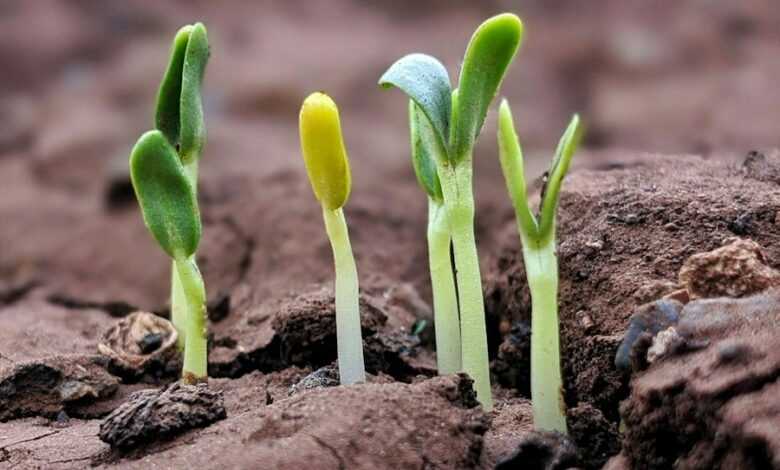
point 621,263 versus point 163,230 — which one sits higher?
point 163,230

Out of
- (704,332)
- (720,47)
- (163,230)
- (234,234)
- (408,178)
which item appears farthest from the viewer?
(720,47)

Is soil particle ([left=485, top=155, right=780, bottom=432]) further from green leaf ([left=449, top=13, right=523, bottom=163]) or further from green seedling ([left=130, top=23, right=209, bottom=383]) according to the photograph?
green seedling ([left=130, top=23, right=209, bottom=383])

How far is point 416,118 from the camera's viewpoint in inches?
66.9

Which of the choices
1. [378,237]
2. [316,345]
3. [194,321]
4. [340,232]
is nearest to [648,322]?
[340,232]

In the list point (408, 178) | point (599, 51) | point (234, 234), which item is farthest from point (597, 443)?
point (599, 51)

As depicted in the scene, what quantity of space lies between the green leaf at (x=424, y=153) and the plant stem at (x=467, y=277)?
76mm

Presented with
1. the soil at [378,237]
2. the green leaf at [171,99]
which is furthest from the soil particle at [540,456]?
the green leaf at [171,99]

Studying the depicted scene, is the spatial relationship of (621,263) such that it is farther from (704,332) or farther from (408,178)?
(408,178)

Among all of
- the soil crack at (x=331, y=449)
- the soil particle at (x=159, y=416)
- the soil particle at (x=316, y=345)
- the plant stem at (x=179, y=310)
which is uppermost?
the plant stem at (x=179, y=310)

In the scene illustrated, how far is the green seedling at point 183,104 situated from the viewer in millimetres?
1814

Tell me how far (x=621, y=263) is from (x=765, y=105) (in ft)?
11.2

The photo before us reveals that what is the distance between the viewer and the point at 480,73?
5.08 feet

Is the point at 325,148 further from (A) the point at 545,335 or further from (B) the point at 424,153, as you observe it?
(A) the point at 545,335

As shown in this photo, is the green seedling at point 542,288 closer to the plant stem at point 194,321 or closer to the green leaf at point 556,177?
the green leaf at point 556,177
